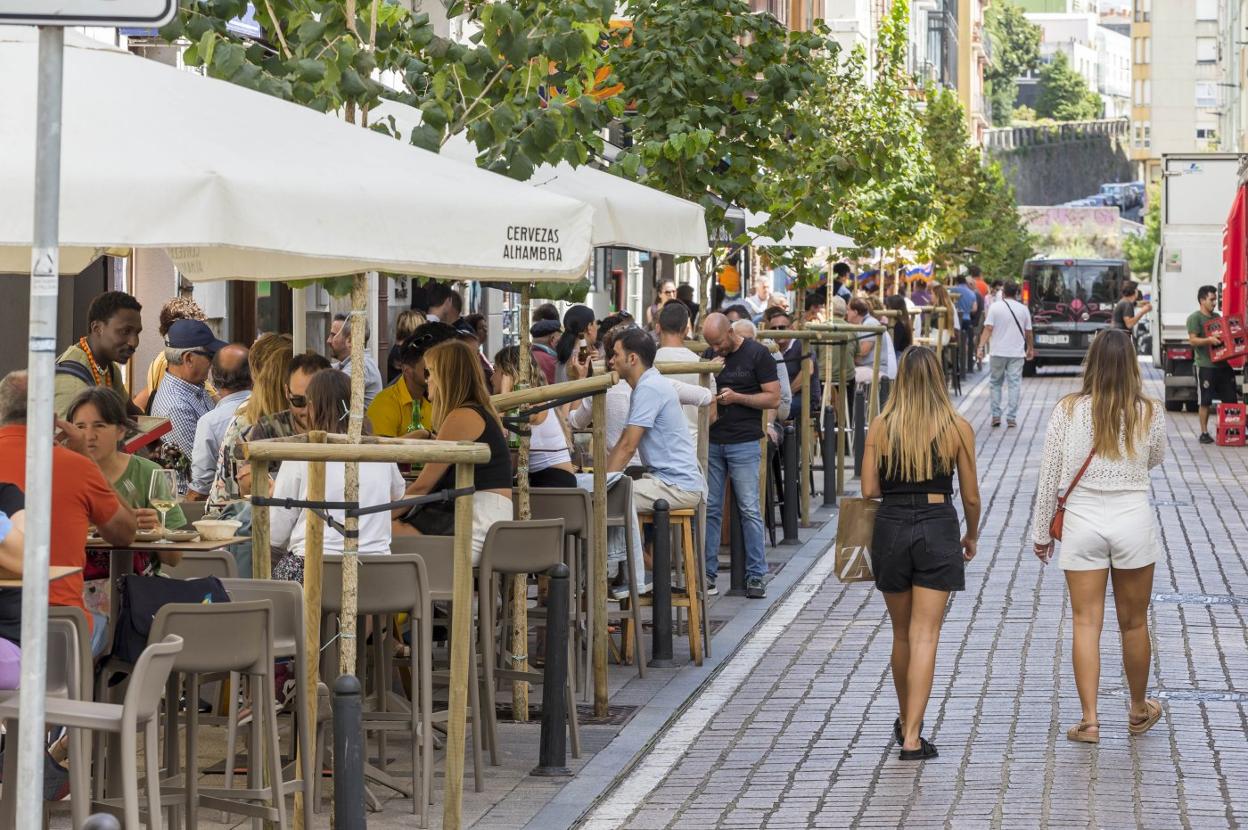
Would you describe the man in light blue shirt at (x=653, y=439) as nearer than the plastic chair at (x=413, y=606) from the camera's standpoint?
No

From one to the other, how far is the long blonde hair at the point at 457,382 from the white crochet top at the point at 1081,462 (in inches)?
93.2

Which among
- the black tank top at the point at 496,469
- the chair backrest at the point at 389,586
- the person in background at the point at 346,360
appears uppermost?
the person in background at the point at 346,360

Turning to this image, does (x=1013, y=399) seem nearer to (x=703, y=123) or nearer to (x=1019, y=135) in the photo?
(x=703, y=123)

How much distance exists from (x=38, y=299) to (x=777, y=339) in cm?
1323

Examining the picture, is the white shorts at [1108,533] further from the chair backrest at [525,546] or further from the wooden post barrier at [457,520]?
the wooden post barrier at [457,520]

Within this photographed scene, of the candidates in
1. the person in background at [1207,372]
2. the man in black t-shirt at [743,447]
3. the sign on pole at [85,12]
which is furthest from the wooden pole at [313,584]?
the person in background at [1207,372]

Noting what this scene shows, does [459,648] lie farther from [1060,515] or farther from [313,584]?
[1060,515]

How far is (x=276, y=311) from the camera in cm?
2017

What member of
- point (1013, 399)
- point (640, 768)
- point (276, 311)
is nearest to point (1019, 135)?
point (1013, 399)

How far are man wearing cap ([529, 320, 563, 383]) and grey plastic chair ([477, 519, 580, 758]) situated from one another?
7.04 m

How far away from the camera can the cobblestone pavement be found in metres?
8.16

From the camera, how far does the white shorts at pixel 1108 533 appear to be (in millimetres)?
9234

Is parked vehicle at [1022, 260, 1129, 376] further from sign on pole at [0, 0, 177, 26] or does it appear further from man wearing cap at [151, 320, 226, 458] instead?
sign on pole at [0, 0, 177, 26]

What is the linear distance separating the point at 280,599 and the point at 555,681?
1.69m
